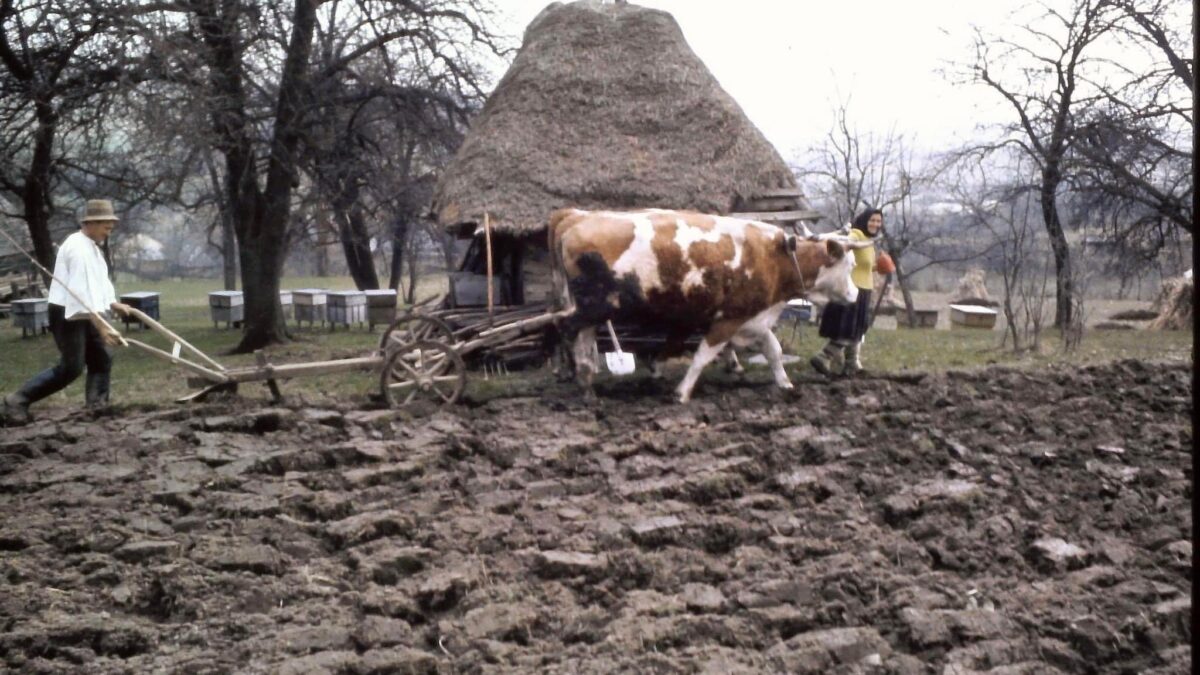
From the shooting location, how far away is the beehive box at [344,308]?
1477 centimetres

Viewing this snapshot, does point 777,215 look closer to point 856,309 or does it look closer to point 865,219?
point 865,219

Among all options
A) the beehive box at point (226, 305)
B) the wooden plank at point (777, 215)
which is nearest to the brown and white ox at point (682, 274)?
the wooden plank at point (777, 215)

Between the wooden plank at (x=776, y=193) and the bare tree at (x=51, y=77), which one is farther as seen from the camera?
the wooden plank at (x=776, y=193)

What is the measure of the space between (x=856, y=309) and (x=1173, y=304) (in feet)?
17.1

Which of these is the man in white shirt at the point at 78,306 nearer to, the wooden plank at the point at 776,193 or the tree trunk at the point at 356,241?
the wooden plank at the point at 776,193

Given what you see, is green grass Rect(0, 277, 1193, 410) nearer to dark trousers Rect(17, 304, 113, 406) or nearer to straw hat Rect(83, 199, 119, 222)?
dark trousers Rect(17, 304, 113, 406)

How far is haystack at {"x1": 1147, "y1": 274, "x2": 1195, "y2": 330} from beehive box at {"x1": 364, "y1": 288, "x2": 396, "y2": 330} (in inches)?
368

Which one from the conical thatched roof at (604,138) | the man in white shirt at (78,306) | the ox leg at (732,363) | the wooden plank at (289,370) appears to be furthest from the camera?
the conical thatched roof at (604,138)

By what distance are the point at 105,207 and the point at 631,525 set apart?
13.6ft

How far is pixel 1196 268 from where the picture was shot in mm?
1610

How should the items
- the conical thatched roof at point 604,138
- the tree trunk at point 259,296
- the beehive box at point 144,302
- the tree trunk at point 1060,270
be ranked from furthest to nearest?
the beehive box at point 144,302, the tree trunk at point 259,296, the tree trunk at point 1060,270, the conical thatched roof at point 604,138

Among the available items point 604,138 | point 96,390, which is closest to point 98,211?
point 96,390

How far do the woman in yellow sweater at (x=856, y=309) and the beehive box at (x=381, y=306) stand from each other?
729 centimetres

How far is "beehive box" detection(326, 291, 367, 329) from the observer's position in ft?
48.5
